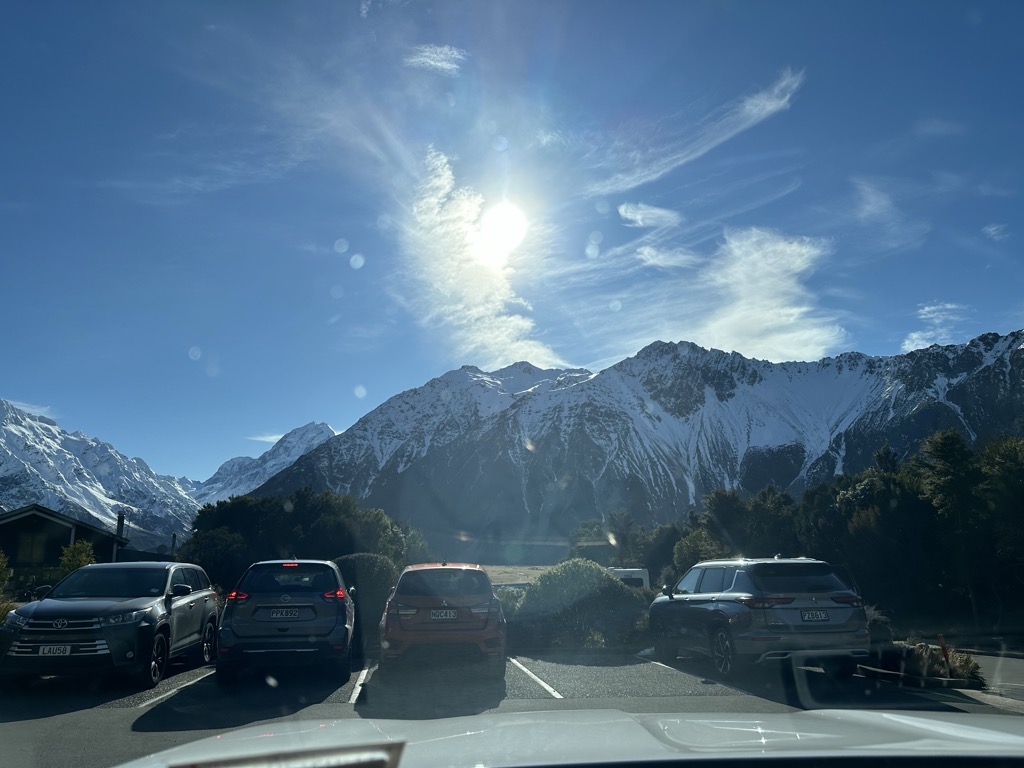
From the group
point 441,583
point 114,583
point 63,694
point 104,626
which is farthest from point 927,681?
point 114,583

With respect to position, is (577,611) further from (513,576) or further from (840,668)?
(513,576)

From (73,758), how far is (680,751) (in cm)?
615

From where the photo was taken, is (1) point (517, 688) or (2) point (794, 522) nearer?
(1) point (517, 688)

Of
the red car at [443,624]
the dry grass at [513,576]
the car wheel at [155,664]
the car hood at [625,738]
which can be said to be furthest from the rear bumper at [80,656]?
the dry grass at [513,576]

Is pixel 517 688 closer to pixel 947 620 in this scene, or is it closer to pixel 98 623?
pixel 98 623

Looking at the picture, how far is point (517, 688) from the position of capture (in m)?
10.3

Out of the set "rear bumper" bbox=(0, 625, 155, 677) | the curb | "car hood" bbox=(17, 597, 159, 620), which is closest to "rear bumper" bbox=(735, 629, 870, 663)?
the curb

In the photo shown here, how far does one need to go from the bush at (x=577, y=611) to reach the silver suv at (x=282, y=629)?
5.61m

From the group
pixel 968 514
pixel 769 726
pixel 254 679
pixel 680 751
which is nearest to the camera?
pixel 680 751

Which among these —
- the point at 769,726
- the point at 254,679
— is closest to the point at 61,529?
the point at 254,679

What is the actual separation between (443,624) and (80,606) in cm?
464

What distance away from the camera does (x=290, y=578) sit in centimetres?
1130

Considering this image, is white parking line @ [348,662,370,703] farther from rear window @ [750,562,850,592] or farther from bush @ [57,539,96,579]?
bush @ [57,539,96,579]

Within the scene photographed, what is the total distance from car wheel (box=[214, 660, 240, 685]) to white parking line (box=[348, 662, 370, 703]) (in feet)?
5.28
